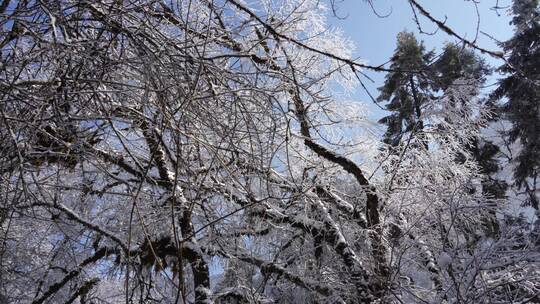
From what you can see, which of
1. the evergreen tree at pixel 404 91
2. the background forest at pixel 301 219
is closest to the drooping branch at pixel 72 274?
the background forest at pixel 301 219

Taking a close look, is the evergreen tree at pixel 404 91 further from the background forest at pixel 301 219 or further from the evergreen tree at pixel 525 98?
the background forest at pixel 301 219

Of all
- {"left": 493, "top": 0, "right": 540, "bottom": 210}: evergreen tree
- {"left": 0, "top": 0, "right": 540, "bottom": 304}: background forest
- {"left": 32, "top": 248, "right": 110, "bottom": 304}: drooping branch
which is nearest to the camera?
{"left": 0, "top": 0, "right": 540, "bottom": 304}: background forest

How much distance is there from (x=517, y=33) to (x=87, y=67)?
16.4 m

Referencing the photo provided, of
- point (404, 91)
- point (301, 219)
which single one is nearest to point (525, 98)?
point (404, 91)

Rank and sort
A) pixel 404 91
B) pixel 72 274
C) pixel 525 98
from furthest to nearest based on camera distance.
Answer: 1. pixel 404 91
2. pixel 525 98
3. pixel 72 274

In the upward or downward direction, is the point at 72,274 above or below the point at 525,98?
below

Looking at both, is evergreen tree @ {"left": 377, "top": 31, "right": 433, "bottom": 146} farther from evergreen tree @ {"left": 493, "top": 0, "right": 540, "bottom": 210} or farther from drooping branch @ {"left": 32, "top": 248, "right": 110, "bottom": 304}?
drooping branch @ {"left": 32, "top": 248, "right": 110, "bottom": 304}

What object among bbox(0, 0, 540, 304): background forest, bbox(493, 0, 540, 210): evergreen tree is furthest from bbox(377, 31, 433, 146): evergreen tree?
bbox(0, 0, 540, 304): background forest

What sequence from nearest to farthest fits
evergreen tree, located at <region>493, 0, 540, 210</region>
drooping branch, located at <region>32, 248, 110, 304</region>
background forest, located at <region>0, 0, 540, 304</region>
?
background forest, located at <region>0, 0, 540, 304</region> < drooping branch, located at <region>32, 248, 110, 304</region> < evergreen tree, located at <region>493, 0, 540, 210</region>

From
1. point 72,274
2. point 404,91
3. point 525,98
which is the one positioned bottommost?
point 72,274

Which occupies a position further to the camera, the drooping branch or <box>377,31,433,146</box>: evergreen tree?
<box>377,31,433,146</box>: evergreen tree

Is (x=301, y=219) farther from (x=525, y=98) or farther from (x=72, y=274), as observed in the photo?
(x=525, y=98)

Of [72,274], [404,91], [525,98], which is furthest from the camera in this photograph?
[404,91]

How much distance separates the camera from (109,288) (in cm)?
903
